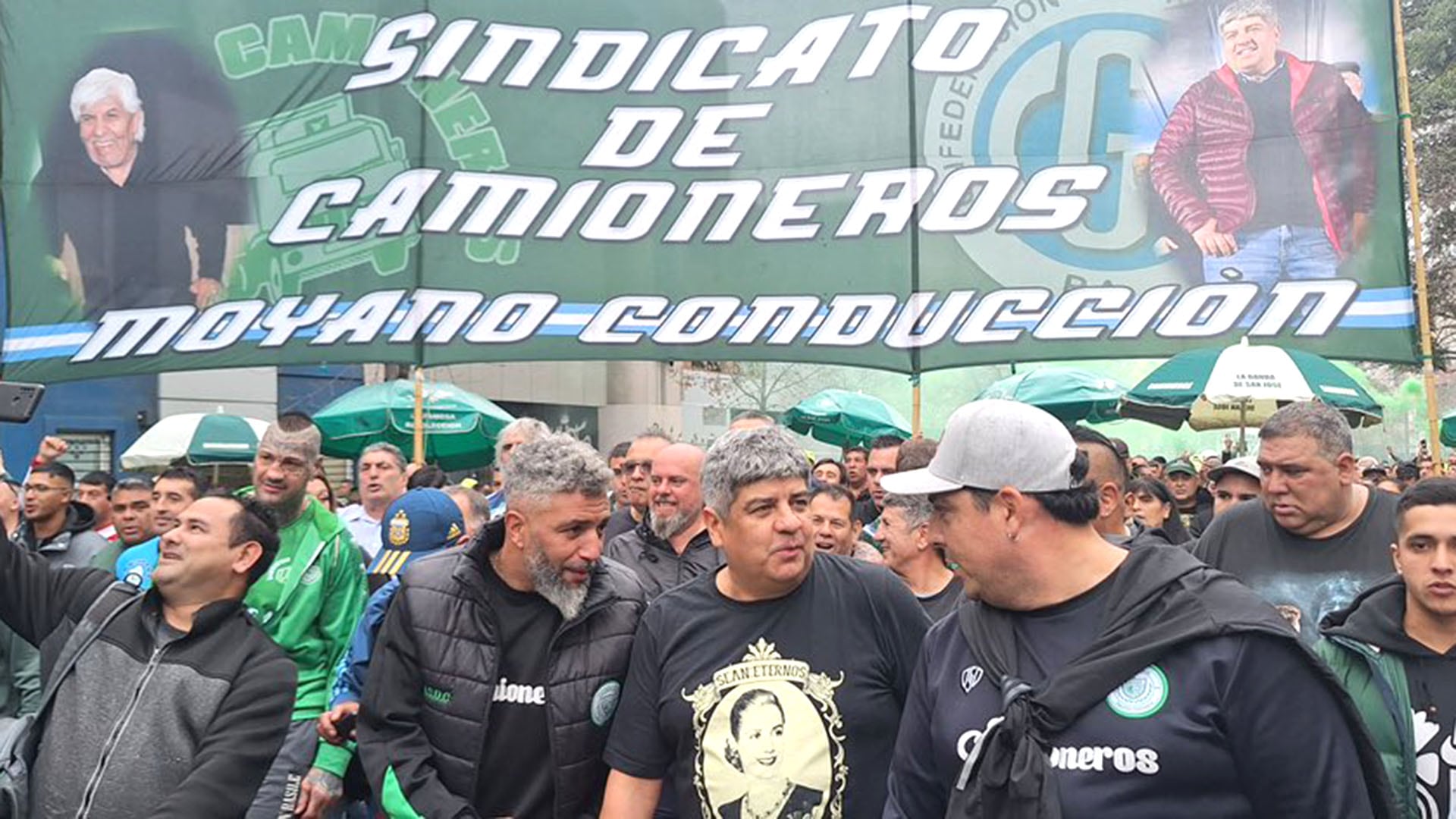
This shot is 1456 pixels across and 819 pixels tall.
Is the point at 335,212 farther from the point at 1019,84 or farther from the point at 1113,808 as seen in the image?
the point at 1113,808

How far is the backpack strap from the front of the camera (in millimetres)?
3961

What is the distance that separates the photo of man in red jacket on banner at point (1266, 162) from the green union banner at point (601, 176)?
4 cm

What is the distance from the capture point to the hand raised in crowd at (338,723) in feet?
13.7

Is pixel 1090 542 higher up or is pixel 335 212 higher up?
pixel 335 212

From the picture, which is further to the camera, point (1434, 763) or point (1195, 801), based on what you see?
point (1434, 763)

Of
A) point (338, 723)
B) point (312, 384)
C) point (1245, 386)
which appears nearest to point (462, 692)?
point (338, 723)

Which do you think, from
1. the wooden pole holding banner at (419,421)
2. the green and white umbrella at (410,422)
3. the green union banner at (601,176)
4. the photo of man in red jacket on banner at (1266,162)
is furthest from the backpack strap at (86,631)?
the photo of man in red jacket on banner at (1266,162)

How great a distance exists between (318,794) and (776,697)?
168 centimetres

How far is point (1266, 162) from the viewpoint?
1030 cm

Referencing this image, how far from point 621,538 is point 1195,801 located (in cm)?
378

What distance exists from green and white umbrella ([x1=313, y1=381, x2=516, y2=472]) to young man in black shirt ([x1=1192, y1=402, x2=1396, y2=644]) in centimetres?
827

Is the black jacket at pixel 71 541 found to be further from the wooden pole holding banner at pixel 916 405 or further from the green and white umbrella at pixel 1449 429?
the green and white umbrella at pixel 1449 429

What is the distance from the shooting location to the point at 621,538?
19.7 ft

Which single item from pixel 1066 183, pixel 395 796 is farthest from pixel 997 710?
pixel 1066 183
